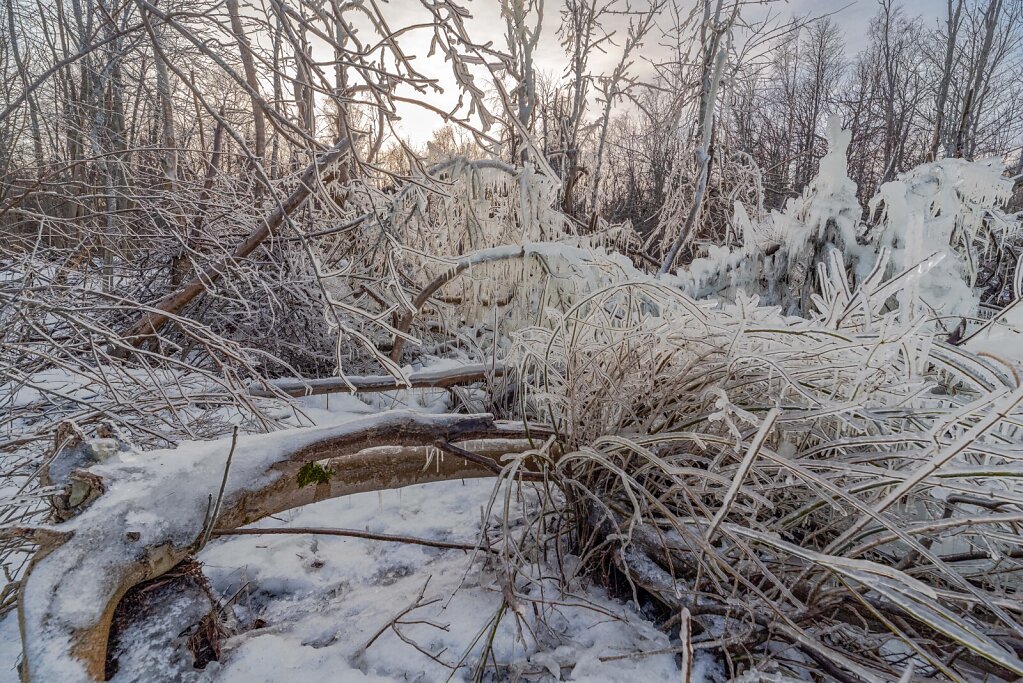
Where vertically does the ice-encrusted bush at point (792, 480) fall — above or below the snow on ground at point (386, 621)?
above

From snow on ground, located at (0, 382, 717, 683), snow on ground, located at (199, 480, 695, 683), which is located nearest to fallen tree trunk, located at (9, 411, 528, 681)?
snow on ground, located at (0, 382, 717, 683)

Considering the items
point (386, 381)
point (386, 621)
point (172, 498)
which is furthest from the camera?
point (386, 381)

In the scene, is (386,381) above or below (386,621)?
above

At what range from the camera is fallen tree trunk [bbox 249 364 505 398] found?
8.64 ft

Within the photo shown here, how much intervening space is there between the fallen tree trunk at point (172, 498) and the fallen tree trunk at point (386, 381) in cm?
127

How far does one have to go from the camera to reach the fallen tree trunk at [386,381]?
2635 mm

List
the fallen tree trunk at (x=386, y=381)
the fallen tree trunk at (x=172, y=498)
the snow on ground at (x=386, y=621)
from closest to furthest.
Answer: the fallen tree trunk at (x=172, y=498)
the snow on ground at (x=386, y=621)
the fallen tree trunk at (x=386, y=381)

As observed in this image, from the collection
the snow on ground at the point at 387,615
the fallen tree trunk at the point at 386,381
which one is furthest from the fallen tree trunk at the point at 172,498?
the fallen tree trunk at the point at 386,381

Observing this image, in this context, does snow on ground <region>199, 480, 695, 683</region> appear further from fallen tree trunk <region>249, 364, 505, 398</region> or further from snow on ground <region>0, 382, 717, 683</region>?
fallen tree trunk <region>249, 364, 505, 398</region>

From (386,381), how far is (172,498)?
5.47 ft

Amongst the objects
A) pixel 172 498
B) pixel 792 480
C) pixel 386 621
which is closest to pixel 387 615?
pixel 386 621

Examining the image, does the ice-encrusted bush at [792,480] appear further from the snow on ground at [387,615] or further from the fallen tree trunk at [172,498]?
the fallen tree trunk at [172,498]

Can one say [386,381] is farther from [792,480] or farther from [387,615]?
[792,480]

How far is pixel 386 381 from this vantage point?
104 inches
